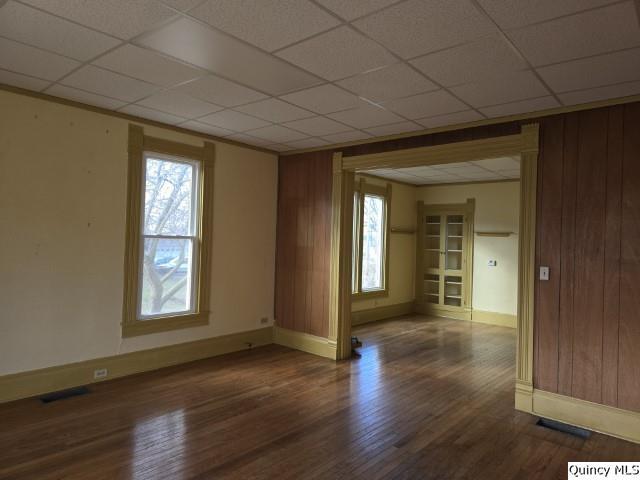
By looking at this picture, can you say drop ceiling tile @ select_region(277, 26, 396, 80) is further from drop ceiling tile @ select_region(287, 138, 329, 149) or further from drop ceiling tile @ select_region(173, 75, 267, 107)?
drop ceiling tile @ select_region(287, 138, 329, 149)

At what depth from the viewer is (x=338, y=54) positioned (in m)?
2.79

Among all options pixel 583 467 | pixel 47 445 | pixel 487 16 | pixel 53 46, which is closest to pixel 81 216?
pixel 53 46

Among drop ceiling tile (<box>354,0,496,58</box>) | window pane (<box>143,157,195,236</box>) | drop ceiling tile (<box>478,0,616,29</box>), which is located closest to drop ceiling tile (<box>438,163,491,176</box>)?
window pane (<box>143,157,195,236</box>)

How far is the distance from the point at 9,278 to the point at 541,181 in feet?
15.5

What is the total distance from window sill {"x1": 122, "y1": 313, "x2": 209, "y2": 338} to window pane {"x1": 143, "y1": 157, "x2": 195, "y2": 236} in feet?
3.17

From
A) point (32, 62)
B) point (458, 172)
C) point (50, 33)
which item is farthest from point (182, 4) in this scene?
point (458, 172)

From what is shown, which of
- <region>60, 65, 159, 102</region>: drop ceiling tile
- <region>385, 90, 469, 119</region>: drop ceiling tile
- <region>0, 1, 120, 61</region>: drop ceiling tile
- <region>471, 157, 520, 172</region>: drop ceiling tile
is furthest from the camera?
<region>471, 157, 520, 172</region>: drop ceiling tile

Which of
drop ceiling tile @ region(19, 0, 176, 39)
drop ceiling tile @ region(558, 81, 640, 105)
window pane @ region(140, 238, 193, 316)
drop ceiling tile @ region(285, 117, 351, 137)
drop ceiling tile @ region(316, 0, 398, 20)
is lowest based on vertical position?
window pane @ region(140, 238, 193, 316)

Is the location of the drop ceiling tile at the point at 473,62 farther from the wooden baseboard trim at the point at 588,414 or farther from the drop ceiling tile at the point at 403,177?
the drop ceiling tile at the point at 403,177

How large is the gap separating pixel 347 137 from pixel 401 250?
4174mm

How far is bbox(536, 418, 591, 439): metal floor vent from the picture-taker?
3402mm

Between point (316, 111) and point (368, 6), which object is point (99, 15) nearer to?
point (368, 6)

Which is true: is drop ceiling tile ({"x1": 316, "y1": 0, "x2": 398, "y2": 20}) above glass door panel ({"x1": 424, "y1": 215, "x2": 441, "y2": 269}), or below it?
above

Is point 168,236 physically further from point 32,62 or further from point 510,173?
point 510,173
